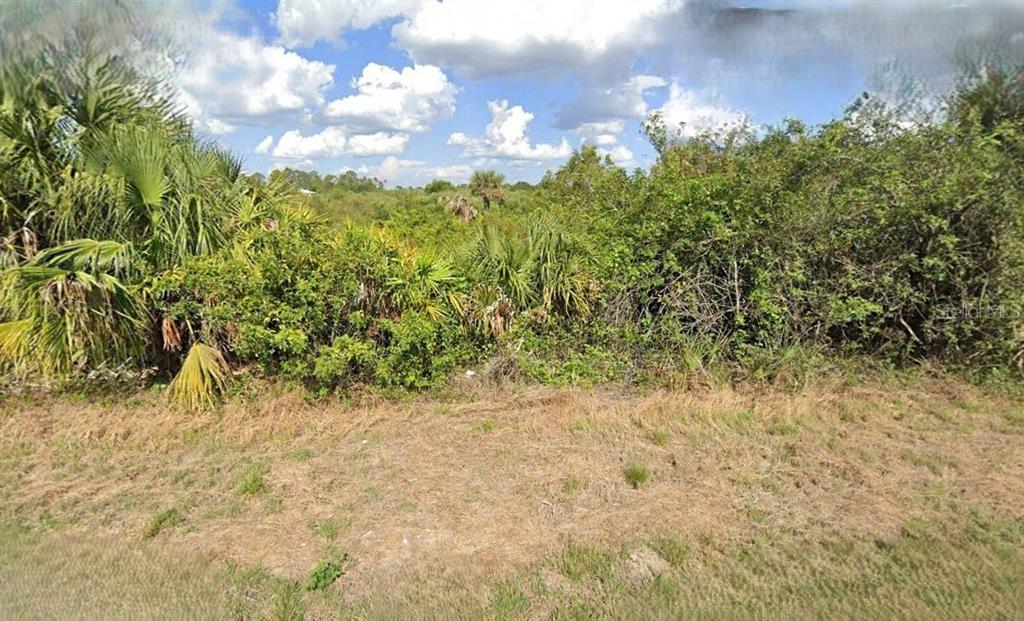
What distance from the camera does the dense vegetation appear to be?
5.06 metres

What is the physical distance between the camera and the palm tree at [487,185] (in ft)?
72.3

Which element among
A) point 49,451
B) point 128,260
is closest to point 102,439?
point 49,451

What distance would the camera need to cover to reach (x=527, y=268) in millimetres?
6273

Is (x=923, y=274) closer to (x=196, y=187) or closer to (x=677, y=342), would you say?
(x=677, y=342)

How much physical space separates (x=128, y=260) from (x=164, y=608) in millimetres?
3738

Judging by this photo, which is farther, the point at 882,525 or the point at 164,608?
the point at 882,525

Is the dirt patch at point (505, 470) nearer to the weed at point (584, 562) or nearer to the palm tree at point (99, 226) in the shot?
the weed at point (584, 562)

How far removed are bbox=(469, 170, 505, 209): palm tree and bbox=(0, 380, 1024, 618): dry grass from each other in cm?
1729

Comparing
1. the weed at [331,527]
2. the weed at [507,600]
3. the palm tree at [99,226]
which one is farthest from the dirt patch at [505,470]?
the palm tree at [99,226]

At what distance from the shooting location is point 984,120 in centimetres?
524

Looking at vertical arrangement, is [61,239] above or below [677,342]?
above

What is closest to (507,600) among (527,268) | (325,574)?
(325,574)

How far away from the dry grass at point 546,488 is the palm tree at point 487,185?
681 inches

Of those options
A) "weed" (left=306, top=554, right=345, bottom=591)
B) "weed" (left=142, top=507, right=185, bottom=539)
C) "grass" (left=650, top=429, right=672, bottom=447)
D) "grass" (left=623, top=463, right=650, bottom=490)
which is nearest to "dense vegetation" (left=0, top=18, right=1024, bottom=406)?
"grass" (left=650, top=429, right=672, bottom=447)
